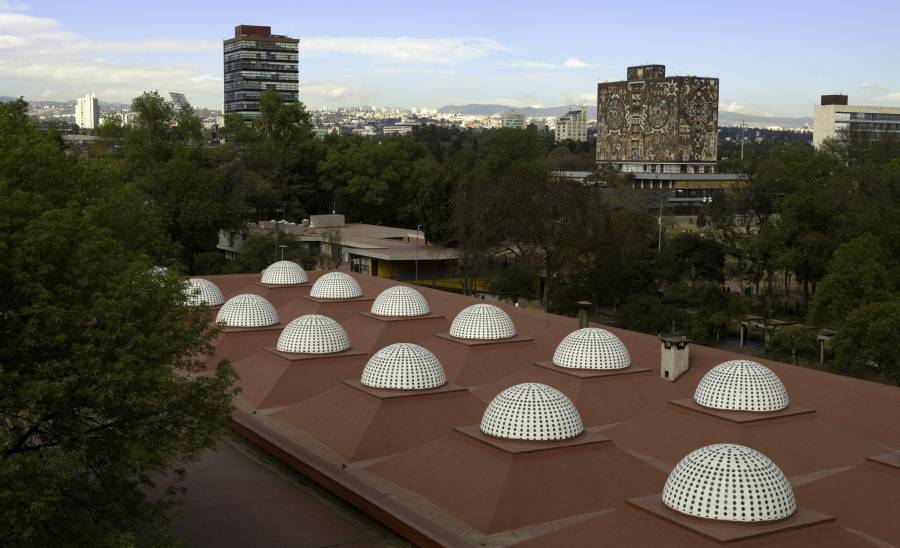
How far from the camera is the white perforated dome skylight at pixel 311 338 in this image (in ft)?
92.3

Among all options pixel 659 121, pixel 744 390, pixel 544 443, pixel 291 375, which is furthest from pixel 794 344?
pixel 659 121

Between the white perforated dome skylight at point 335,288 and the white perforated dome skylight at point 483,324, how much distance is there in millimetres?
7694

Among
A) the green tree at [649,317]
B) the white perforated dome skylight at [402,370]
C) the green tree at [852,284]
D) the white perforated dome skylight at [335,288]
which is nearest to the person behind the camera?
the white perforated dome skylight at [402,370]

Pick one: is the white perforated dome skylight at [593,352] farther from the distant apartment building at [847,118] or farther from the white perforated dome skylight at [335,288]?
the distant apartment building at [847,118]

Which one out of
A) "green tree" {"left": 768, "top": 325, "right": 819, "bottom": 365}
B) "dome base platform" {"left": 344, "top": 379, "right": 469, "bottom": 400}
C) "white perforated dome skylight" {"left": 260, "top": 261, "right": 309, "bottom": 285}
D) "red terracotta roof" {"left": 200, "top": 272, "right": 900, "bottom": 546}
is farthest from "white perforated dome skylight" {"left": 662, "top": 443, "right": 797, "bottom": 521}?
"white perforated dome skylight" {"left": 260, "top": 261, "right": 309, "bottom": 285}

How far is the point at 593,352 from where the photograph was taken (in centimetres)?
2623

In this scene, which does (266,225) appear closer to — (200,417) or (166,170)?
(166,170)

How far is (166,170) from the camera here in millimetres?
57625

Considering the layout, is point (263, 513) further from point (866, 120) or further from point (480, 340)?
point (866, 120)

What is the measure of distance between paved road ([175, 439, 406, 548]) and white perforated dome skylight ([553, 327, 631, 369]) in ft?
28.7

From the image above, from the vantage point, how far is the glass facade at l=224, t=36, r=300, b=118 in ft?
447

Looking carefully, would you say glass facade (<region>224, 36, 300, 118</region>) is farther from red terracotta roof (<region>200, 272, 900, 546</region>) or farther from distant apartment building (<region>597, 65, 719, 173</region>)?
red terracotta roof (<region>200, 272, 900, 546</region>)

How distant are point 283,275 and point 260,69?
102475 mm

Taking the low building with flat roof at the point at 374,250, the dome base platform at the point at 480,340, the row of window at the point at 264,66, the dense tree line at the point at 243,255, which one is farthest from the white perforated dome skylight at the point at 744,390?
the row of window at the point at 264,66
